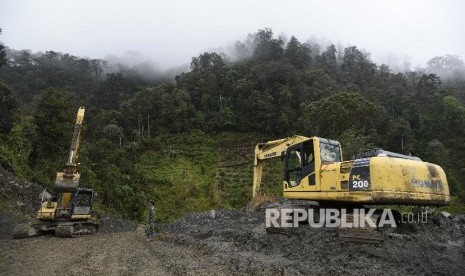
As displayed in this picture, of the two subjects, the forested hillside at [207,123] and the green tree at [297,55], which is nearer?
the forested hillside at [207,123]

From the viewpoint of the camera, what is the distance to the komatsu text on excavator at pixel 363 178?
9.67 m

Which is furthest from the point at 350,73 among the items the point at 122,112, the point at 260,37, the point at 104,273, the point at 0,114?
the point at 104,273

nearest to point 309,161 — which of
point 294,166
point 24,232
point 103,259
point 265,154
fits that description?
point 294,166

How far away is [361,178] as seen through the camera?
9.88 m

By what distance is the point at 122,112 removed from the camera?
195 ft

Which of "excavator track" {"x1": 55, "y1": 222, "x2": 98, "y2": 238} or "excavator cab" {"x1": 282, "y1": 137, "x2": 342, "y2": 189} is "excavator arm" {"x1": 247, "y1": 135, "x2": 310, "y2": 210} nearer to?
"excavator cab" {"x1": 282, "y1": 137, "x2": 342, "y2": 189}

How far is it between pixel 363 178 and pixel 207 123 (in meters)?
49.2

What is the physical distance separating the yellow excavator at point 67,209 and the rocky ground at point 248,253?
1.11m

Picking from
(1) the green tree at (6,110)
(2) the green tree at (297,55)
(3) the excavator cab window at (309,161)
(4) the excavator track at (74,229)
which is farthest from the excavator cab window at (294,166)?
(2) the green tree at (297,55)

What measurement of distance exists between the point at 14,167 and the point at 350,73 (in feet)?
229

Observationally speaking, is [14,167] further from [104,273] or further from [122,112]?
[122,112]

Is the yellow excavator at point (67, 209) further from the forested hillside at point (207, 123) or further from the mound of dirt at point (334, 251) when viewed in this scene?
the forested hillside at point (207, 123)

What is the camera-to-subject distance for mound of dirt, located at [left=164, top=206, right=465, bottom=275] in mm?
8680

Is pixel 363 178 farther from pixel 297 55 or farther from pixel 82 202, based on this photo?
pixel 297 55
